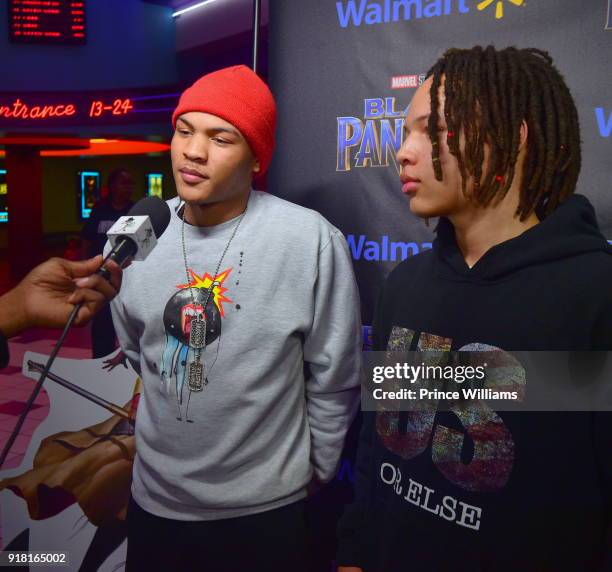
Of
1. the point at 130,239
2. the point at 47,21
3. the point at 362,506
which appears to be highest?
the point at 47,21

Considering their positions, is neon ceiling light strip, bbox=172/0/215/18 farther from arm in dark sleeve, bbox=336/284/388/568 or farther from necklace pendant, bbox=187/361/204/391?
arm in dark sleeve, bbox=336/284/388/568

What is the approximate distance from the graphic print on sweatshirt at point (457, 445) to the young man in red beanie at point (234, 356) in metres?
0.38

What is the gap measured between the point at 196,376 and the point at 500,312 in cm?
77

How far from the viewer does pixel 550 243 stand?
3.37 feet

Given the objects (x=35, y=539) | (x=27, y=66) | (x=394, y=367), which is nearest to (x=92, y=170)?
(x=27, y=66)

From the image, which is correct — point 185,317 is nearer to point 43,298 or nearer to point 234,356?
point 234,356

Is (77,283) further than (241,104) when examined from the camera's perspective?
No

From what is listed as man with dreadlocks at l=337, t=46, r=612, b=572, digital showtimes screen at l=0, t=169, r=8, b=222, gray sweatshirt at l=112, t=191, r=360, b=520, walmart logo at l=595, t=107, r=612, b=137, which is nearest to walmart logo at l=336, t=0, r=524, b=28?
walmart logo at l=595, t=107, r=612, b=137

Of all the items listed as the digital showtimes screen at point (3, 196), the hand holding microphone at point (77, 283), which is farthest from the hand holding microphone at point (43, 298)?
the digital showtimes screen at point (3, 196)

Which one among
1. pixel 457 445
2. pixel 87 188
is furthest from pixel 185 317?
pixel 87 188

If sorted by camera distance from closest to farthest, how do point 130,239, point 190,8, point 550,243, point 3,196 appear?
point 550,243
point 130,239
point 190,8
point 3,196

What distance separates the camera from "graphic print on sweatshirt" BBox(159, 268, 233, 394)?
1529mm

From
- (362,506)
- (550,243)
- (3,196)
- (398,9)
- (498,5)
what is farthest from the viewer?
(3,196)

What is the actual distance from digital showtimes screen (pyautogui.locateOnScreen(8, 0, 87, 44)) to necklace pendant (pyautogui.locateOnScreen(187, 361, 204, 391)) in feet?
33.4
